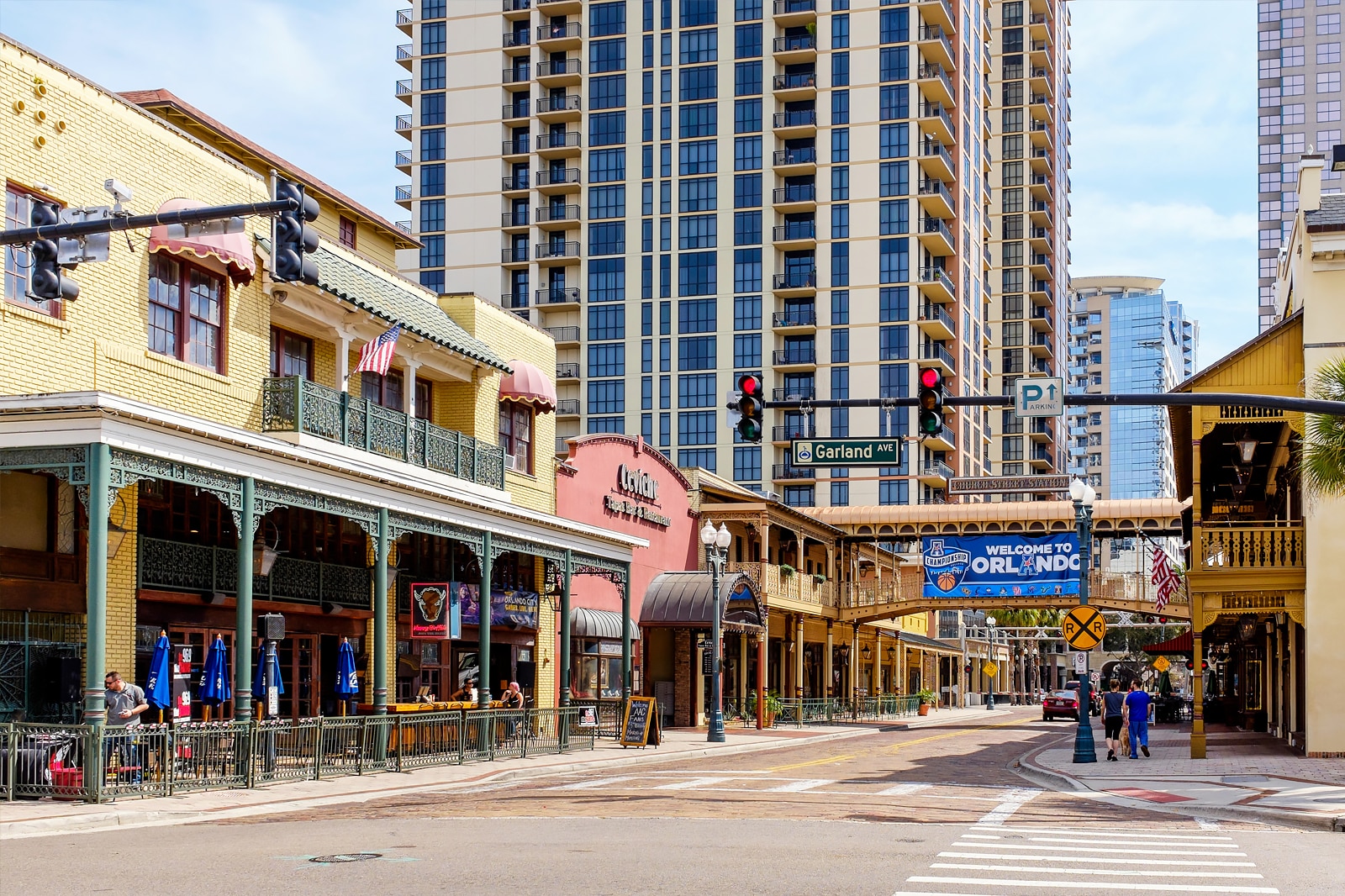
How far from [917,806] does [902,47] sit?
273 feet

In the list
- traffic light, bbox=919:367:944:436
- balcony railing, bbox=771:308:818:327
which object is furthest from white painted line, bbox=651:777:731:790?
balcony railing, bbox=771:308:818:327

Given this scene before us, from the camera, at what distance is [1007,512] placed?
60125mm

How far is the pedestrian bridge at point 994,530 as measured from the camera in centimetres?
5541

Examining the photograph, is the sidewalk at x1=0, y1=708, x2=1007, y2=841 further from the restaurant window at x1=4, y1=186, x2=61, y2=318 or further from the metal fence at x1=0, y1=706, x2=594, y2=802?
the restaurant window at x1=4, y1=186, x2=61, y2=318

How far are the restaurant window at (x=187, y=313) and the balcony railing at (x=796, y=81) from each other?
75.4m

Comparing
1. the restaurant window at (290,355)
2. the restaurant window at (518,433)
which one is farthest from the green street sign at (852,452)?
the restaurant window at (518,433)

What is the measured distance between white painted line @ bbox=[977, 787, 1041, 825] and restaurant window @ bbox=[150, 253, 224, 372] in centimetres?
1437

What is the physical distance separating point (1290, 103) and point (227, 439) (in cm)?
15074

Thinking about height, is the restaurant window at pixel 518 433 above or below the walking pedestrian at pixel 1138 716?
above

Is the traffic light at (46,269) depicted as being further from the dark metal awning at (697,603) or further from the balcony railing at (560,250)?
the balcony railing at (560,250)

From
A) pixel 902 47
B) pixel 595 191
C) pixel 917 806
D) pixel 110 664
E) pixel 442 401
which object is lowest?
pixel 917 806

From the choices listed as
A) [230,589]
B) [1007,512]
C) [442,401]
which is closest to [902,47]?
[1007,512]

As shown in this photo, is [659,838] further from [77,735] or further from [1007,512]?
[1007,512]

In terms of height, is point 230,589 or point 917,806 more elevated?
point 230,589
